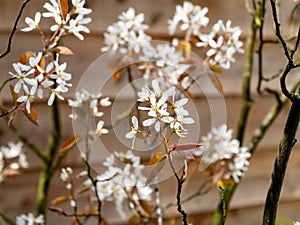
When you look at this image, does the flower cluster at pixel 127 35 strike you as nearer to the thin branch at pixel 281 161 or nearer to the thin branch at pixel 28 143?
the thin branch at pixel 28 143

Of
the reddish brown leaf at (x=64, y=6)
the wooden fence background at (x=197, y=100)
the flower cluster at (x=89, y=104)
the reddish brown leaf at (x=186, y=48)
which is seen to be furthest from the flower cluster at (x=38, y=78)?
the wooden fence background at (x=197, y=100)

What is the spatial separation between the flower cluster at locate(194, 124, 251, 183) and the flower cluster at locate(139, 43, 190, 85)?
0.14m

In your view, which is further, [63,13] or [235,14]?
[235,14]

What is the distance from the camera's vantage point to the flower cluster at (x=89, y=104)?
935mm

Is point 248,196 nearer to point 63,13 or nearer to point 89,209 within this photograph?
point 89,209

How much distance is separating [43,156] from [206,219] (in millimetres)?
759

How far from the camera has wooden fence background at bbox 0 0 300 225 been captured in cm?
151

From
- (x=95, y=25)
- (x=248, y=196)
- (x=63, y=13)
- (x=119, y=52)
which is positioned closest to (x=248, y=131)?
(x=248, y=196)

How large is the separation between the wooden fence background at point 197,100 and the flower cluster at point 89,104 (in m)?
0.50

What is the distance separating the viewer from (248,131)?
186 centimetres

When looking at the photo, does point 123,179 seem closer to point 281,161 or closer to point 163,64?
point 163,64

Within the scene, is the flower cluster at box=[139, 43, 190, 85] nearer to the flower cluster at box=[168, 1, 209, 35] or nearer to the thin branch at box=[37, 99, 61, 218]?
the flower cluster at box=[168, 1, 209, 35]

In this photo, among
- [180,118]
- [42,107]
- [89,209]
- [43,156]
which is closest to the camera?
[180,118]

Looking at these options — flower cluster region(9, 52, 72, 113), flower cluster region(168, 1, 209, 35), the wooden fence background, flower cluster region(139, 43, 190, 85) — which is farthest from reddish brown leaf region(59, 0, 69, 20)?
the wooden fence background
